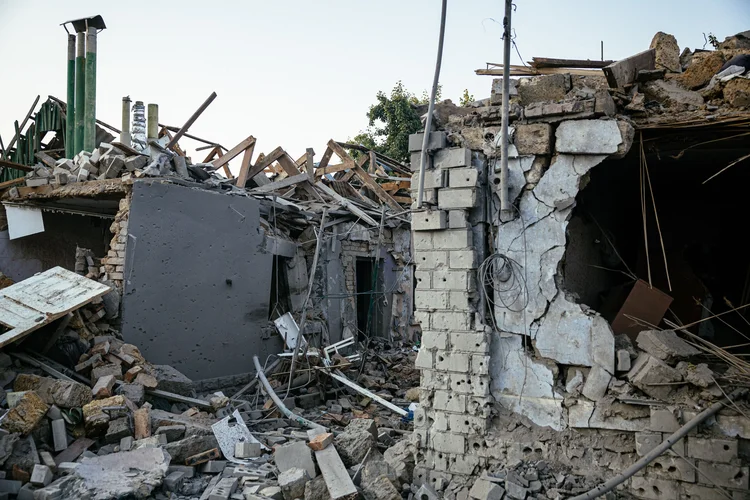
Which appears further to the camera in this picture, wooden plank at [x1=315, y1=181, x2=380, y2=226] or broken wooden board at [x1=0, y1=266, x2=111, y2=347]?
wooden plank at [x1=315, y1=181, x2=380, y2=226]

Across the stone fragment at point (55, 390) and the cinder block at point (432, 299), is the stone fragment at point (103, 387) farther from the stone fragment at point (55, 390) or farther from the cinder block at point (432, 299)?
the cinder block at point (432, 299)

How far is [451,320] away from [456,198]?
3.57ft

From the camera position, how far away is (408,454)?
5430 millimetres

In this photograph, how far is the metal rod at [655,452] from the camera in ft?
14.3

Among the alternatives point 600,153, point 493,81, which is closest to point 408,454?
point 600,153

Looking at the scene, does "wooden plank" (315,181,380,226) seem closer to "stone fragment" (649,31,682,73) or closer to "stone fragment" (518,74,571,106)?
"stone fragment" (518,74,571,106)

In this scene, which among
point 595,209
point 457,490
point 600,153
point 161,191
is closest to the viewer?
point 600,153

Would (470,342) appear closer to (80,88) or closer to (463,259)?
(463,259)

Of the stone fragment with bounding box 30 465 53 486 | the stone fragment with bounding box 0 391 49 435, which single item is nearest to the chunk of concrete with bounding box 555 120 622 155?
the stone fragment with bounding box 30 465 53 486

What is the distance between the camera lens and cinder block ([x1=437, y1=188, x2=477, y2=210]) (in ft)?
17.0

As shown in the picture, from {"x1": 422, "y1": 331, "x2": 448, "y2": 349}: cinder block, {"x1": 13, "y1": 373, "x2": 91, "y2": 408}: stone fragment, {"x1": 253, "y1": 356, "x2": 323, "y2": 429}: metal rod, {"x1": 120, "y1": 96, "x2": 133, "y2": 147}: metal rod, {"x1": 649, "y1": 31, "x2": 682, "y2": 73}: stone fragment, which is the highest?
{"x1": 120, "y1": 96, "x2": 133, "y2": 147}: metal rod

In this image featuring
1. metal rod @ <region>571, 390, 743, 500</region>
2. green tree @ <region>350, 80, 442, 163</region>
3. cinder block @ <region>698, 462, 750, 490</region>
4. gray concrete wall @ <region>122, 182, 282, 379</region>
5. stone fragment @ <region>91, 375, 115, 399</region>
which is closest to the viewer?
cinder block @ <region>698, 462, 750, 490</region>

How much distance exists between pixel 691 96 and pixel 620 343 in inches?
82.4

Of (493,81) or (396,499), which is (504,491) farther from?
(493,81)
